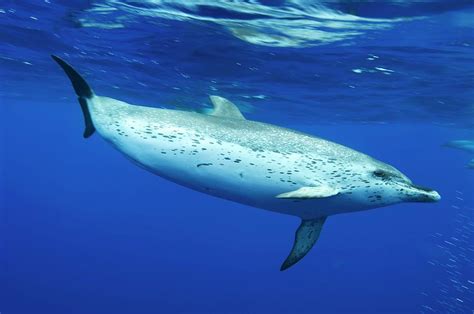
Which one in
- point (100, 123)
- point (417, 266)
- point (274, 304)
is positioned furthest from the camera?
point (417, 266)

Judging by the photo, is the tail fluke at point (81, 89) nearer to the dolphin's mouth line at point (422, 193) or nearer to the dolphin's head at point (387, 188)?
the dolphin's head at point (387, 188)

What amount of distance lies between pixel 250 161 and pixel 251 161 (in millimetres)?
14

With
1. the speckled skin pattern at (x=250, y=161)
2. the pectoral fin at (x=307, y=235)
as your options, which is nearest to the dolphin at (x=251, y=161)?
the speckled skin pattern at (x=250, y=161)

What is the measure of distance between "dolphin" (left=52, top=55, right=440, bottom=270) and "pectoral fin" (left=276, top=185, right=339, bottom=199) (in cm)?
2

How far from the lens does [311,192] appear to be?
5094 millimetres

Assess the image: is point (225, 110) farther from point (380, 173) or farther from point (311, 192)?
point (380, 173)

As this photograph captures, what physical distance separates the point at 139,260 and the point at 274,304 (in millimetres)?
16885

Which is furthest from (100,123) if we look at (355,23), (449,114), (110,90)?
(449,114)

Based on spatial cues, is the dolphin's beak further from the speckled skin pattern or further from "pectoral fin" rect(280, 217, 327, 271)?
"pectoral fin" rect(280, 217, 327, 271)

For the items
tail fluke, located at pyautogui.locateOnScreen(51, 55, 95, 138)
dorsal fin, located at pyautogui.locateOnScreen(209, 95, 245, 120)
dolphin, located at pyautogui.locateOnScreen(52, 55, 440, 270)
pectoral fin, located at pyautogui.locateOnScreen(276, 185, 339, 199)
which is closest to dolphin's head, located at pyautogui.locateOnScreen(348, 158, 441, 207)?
dolphin, located at pyautogui.locateOnScreen(52, 55, 440, 270)

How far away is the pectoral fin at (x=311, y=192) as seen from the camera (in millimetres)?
4910

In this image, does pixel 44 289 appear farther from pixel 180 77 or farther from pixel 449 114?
pixel 449 114

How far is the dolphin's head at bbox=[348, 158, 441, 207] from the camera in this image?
17.9 feet

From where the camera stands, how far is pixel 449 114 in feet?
90.2
